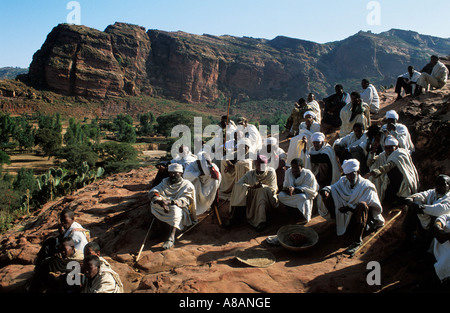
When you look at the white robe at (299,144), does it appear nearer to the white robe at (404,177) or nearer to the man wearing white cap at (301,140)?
the man wearing white cap at (301,140)

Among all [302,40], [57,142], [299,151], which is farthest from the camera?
[302,40]

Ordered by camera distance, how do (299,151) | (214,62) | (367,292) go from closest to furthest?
(367,292) → (299,151) → (214,62)

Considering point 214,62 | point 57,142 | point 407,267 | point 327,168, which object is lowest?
point 57,142

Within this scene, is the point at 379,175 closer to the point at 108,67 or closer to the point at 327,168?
the point at 327,168

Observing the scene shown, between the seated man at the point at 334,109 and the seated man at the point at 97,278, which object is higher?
the seated man at the point at 334,109

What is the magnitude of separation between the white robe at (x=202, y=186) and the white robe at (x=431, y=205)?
3.34 metres

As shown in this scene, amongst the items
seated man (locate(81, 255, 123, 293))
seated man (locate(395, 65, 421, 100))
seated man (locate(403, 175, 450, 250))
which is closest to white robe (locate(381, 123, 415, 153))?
seated man (locate(403, 175, 450, 250))

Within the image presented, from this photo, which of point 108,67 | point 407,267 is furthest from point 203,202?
point 108,67

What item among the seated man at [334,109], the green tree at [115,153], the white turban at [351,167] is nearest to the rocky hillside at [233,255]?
the white turban at [351,167]

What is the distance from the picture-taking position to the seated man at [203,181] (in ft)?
20.0

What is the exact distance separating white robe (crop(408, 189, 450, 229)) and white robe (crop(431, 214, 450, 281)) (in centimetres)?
31

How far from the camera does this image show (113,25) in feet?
314

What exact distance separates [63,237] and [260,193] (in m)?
3.11

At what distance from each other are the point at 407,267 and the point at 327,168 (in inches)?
102
